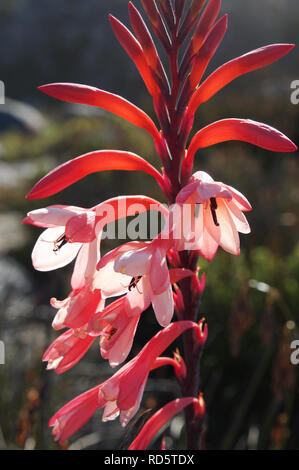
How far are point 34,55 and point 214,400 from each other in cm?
2675

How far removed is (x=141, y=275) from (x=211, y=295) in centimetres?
243

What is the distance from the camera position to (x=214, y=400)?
3088 millimetres

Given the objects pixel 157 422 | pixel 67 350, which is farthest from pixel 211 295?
pixel 67 350

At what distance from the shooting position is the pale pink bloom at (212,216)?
0.99 meters

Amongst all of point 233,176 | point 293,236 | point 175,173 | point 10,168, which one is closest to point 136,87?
point 10,168

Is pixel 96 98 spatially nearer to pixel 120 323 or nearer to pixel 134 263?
pixel 134 263

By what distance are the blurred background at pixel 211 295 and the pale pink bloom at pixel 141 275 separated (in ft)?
1.28

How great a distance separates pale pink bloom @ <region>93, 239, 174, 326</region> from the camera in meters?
1.00

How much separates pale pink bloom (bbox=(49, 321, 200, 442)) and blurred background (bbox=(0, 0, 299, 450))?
0.13 m

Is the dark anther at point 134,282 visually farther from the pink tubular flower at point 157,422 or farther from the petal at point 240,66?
the petal at point 240,66

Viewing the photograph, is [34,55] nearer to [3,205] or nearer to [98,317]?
[3,205]

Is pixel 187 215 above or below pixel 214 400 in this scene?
above

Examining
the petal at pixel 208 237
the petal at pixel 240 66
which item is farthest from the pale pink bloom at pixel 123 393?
the petal at pixel 240 66

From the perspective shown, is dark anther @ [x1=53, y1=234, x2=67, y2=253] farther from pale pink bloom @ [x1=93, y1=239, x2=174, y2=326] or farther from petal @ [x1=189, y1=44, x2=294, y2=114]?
petal @ [x1=189, y1=44, x2=294, y2=114]
